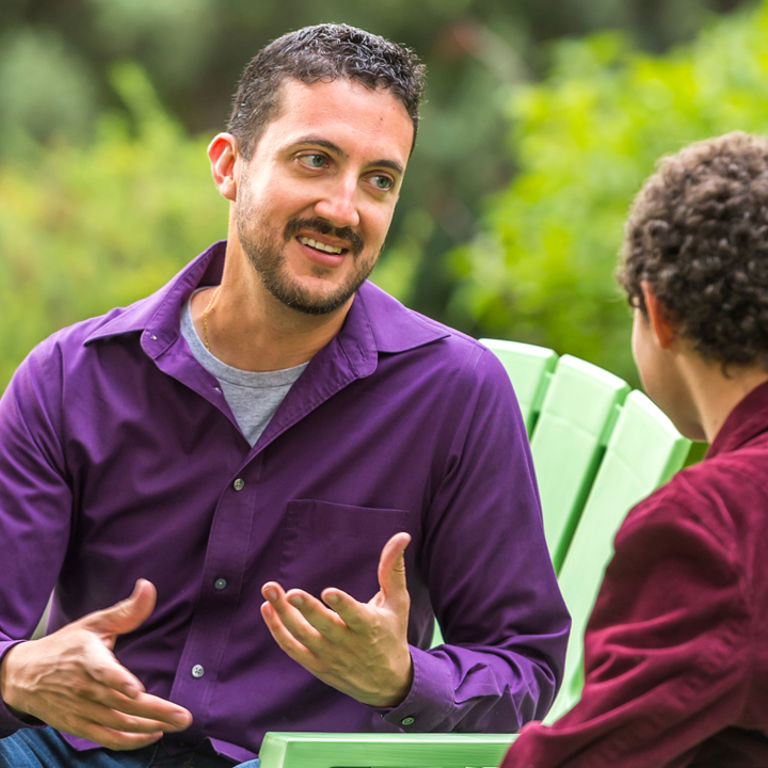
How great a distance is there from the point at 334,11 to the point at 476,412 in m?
5.04

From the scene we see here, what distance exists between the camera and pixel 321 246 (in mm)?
1854

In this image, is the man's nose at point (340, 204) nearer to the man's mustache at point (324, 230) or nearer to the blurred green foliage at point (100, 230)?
the man's mustache at point (324, 230)

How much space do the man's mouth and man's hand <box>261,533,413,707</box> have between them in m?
0.52

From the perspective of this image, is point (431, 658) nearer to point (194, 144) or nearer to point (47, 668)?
point (47, 668)

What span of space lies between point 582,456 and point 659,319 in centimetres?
94

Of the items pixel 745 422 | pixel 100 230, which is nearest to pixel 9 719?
pixel 745 422

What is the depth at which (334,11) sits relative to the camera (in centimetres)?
651

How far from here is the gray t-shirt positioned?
1.89 m

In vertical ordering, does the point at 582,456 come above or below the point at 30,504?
above

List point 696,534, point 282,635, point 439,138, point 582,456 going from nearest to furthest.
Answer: point 696,534 → point 282,635 → point 582,456 → point 439,138

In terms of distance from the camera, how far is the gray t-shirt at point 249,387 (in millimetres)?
1888

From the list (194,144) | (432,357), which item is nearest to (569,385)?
(432,357)

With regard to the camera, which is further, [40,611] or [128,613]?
[40,611]

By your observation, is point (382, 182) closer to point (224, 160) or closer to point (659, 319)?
point (224, 160)
